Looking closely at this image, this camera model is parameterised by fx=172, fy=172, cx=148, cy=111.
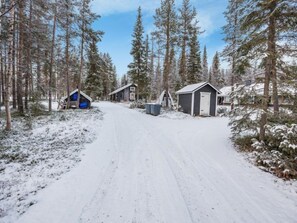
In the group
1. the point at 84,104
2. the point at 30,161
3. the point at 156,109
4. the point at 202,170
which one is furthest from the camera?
the point at 84,104

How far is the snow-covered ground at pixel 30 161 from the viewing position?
3.11 metres

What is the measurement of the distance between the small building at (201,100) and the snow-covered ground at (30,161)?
10682 millimetres

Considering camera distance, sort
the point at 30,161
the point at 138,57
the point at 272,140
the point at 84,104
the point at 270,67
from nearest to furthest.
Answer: the point at 30,161
the point at 272,140
the point at 270,67
the point at 84,104
the point at 138,57

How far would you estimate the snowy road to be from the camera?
2.75 meters

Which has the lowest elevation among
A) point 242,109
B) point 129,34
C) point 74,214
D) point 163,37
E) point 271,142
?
point 74,214

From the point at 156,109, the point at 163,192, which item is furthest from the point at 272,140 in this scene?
the point at 156,109

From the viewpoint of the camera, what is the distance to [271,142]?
217 inches

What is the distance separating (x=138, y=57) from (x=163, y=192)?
22.7 meters

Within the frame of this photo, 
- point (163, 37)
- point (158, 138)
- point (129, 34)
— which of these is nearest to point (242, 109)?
point (158, 138)

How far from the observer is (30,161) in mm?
4781

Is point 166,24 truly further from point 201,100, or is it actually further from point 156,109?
point 156,109

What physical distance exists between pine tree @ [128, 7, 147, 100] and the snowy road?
19643 millimetres

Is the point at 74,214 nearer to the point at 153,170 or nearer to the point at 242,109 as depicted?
the point at 153,170

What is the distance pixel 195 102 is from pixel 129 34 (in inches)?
635
